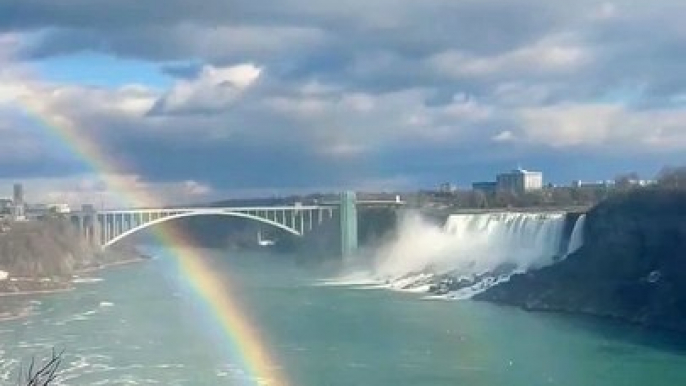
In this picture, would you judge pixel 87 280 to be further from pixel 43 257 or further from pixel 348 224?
pixel 348 224

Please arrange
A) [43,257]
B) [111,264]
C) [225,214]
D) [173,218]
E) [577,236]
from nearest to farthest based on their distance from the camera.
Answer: [577,236] < [43,257] < [173,218] < [225,214] < [111,264]

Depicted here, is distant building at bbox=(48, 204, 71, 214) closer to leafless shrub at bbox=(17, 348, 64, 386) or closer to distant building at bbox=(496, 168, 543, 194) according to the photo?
distant building at bbox=(496, 168, 543, 194)

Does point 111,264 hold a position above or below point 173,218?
below

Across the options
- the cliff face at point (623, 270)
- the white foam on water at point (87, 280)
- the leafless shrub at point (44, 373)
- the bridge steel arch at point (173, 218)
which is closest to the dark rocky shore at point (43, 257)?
the white foam on water at point (87, 280)

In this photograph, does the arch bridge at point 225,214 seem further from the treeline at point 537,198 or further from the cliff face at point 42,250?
the treeline at point 537,198

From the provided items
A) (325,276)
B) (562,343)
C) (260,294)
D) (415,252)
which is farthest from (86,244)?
(562,343)

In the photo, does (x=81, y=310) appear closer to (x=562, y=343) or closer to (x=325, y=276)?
(x=562, y=343)

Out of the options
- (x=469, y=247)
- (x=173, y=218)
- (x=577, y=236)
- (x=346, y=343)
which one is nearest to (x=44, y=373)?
(x=346, y=343)
